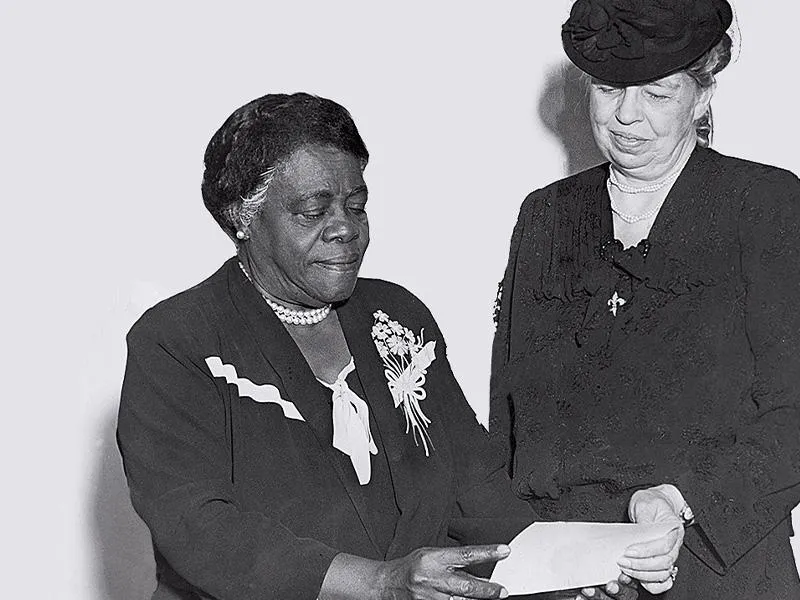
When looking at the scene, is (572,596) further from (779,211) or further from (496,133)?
(496,133)

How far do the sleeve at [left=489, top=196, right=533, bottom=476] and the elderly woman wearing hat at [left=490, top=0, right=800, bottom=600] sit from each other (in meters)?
0.06

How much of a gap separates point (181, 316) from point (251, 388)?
16cm

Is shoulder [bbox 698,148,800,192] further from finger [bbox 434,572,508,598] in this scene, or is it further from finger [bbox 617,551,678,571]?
finger [bbox 434,572,508,598]

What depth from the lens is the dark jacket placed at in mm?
2135

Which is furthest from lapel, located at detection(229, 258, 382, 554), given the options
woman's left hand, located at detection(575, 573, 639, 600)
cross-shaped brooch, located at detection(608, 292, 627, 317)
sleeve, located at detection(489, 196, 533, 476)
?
cross-shaped brooch, located at detection(608, 292, 627, 317)

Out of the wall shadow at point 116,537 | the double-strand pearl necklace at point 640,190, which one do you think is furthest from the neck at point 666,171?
the wall shadow at point 116,537

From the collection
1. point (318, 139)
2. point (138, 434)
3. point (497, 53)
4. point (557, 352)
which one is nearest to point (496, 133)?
point (497, 53)

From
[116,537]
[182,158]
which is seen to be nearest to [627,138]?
[182,158]

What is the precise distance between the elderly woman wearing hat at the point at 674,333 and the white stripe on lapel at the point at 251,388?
1.98ft

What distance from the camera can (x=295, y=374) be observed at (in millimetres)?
2305

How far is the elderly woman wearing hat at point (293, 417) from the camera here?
213cm

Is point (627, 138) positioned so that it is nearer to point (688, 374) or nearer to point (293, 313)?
point (688, 374)

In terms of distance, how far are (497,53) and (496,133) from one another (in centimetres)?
21

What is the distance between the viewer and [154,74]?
3.48 meters
